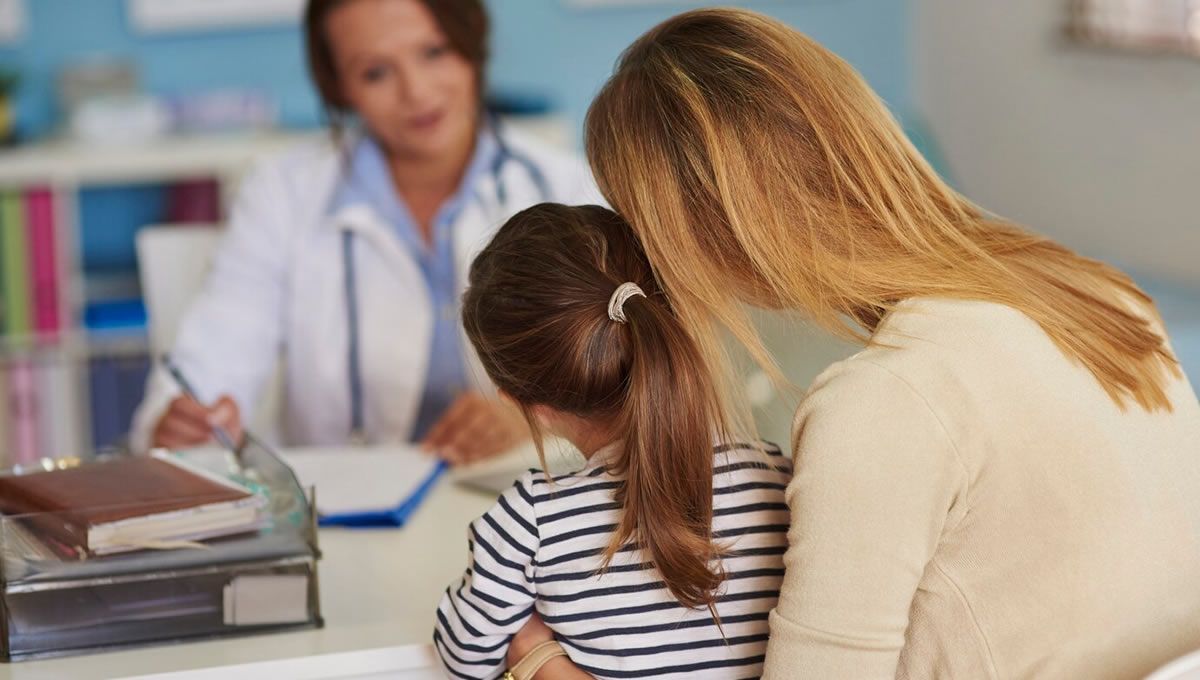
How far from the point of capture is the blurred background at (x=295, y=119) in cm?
279

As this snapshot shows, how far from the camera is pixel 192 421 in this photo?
1.77 meters

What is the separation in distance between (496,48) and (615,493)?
2.54 metres

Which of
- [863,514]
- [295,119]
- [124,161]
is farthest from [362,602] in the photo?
[295,119]

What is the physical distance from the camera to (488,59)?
2.12 metres

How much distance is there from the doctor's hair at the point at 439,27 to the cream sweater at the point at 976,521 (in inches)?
47.4

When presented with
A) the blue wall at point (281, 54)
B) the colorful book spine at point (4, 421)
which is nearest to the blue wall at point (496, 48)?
the blue wall at point (281, 54)

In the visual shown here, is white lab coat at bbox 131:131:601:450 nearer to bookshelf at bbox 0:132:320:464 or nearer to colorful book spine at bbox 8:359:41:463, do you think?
bookshelf at bbox 0:132:320:464

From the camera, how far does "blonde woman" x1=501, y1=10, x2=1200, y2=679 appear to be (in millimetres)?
947

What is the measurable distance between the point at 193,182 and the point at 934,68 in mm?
1811

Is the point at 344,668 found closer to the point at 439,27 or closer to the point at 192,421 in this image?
the point at 192,421

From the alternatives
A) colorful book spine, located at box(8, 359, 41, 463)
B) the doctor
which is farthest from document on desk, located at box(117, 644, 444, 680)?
colorful book spine, located at box(8, 359, 41, 463)

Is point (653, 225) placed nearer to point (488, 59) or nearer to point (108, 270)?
point (488, 59)

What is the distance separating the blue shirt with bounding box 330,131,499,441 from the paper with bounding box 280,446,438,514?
287 mm

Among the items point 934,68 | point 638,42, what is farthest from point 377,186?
point 934,68
